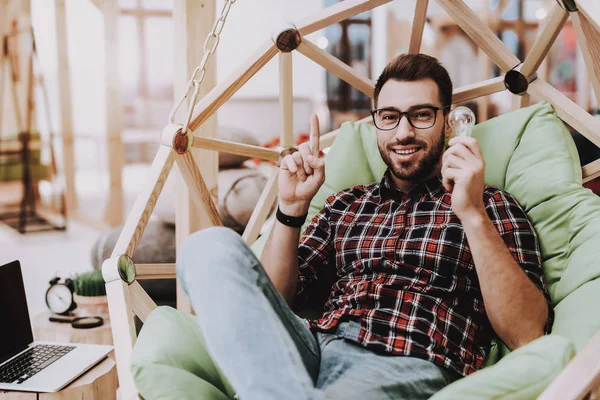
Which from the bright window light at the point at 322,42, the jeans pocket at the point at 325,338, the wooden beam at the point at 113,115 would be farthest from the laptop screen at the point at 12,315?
the bright window light at the point at 322,42

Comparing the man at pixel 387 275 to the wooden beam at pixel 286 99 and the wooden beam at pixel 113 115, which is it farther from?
the wooden beam at pixel 113 115

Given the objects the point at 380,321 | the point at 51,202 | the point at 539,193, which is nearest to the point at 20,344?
the point at 380,321

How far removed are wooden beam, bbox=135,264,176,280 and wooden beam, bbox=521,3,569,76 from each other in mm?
1216

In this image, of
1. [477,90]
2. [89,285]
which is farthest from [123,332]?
[477,90]

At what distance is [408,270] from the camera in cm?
142

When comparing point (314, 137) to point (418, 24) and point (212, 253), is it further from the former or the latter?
point (418, 24)

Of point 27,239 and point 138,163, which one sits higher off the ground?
point 138,163

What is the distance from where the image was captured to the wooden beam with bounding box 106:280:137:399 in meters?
1.26

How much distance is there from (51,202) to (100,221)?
424mm

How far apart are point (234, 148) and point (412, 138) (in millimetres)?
655

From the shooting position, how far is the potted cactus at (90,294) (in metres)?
2.06

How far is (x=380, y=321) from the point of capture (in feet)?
4.31

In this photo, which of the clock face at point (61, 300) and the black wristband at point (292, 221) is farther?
the clock face at point (61, 300)

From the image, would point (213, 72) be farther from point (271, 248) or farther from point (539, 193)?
point (539, 193)
